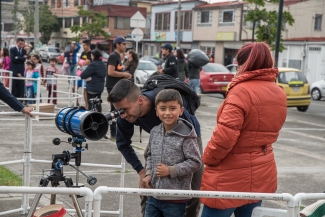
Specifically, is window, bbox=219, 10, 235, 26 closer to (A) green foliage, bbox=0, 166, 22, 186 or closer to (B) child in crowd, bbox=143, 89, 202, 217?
(A) green foliage, bbox=0, 166, 22, 186

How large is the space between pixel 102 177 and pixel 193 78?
A: 8804 mm

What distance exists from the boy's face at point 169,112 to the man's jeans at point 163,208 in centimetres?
54

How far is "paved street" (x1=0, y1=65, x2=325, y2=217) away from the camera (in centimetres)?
647

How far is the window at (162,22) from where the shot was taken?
60.6m

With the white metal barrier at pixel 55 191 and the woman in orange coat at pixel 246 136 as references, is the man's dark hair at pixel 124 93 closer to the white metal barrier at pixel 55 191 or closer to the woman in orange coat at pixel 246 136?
the woman in orange coat at pixel 246 136

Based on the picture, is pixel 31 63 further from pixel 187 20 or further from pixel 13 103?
pixel 187 20

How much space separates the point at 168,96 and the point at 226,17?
47.5 m

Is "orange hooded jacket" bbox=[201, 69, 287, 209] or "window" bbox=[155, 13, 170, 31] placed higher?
"window" bbox=[155, 13, 170, 31]

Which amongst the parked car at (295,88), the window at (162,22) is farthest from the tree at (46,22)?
the parked car at (295,88)

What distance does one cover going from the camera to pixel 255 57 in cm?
361

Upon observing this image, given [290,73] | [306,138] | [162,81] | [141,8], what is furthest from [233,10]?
[162,81]

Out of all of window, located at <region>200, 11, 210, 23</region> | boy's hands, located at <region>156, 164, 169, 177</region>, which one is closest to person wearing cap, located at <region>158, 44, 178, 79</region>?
boy's hands, located at <region>156, 164, 169, 177</region>

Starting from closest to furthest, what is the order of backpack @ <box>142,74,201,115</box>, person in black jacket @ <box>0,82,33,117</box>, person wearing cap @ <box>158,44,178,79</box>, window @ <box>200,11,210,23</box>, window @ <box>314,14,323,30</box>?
backpack @ <box>142,74,201,115</box>, person in black jacket @ <box>0,82,33,117</box>, person wearing cap @ <box>158,44,178,79</box>, window @ <box>314,14,323,30</box>, window @ <box>200,11,210,23</box>

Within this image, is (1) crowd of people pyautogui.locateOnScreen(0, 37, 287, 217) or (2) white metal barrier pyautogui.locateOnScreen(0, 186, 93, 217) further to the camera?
(1) crowd of people pyautogui.locateOnScreen(0, 37, 287, 217)
